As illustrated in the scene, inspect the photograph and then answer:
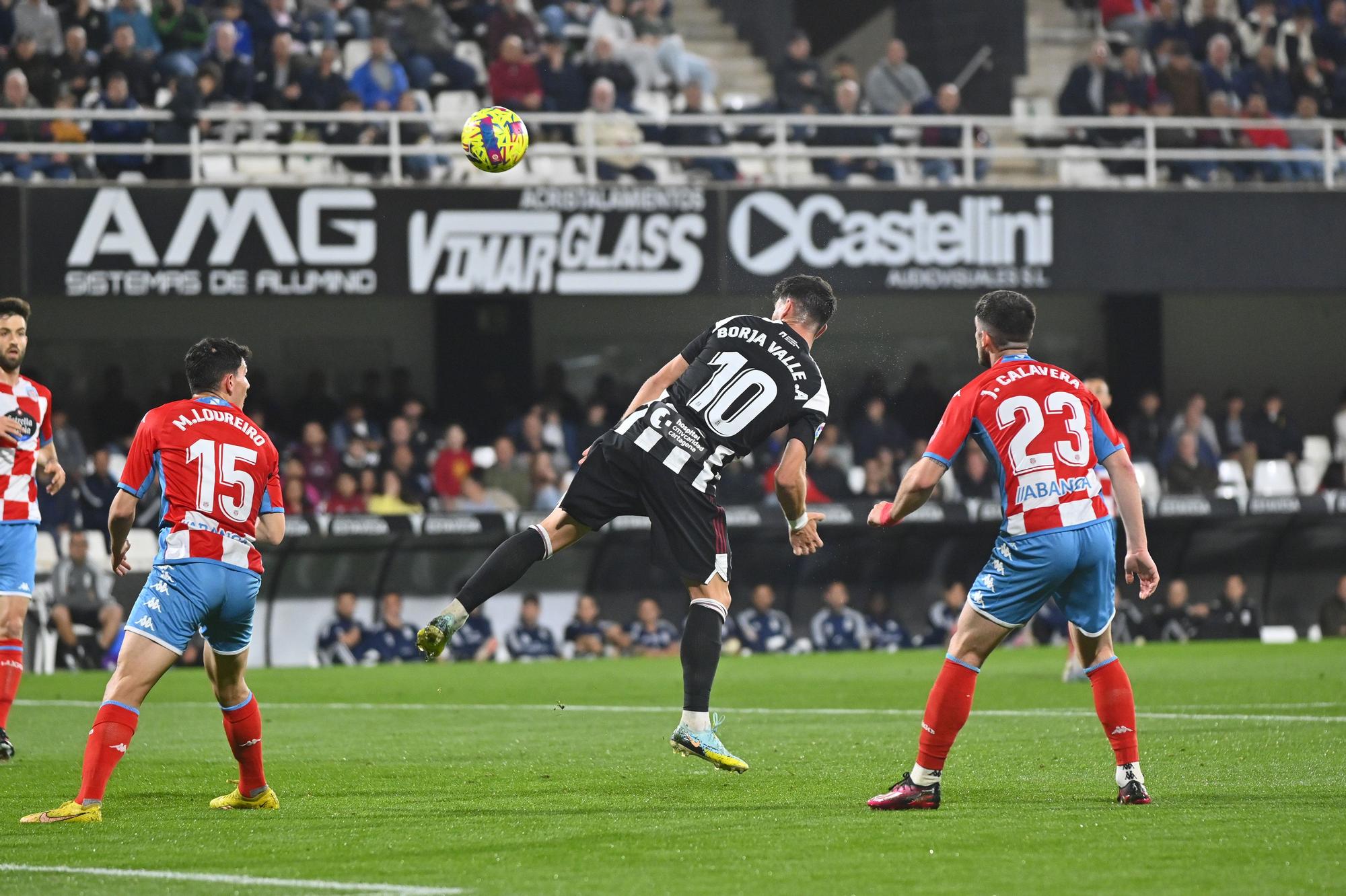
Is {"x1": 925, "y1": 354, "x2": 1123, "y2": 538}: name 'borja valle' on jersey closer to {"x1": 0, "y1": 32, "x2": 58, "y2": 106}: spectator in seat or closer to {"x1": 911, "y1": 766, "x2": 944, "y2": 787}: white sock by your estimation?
{"x1": 911, "y1": 766, "x2": 944, "y2": 787}: white sock

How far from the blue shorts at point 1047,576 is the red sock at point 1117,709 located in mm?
193

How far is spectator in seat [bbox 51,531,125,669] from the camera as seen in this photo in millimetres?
17984


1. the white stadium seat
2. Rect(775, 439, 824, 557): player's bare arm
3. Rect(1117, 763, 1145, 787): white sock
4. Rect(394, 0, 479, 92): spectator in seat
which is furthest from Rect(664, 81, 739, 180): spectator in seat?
Rect(1117, 763, 1145, 787): white sock

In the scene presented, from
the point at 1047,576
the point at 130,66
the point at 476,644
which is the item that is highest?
the point at 130,66

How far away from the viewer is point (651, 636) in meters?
20.0

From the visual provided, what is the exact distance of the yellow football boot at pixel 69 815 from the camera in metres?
7.41

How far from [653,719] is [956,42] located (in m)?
17.1

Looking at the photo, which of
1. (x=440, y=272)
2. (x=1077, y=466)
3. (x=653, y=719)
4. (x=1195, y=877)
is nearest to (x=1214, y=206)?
(x=440, y=272)

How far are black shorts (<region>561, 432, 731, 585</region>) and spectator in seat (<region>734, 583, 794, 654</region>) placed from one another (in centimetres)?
1139

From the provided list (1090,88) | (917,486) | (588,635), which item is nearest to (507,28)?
(1090,88)

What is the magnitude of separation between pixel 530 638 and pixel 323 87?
20.6 ft

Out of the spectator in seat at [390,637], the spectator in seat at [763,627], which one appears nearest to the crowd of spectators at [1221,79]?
the spectator in seat at [763,627]

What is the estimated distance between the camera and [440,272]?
2056 centimetres

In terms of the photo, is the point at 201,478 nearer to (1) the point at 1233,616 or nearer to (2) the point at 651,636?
(2) the point at 651,636
